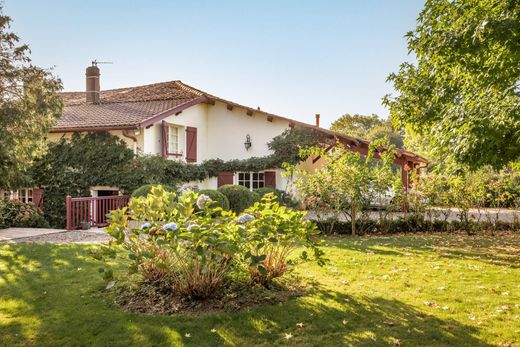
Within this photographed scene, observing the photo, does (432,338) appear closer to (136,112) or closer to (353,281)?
(353,281)

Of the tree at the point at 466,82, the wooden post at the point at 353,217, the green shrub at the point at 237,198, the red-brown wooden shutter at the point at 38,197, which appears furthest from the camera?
the red-brown wooden shutter at the point at 38,197

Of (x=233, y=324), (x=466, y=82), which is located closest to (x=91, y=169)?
(x=466, y=82)

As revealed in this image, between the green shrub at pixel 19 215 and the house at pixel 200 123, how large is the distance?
2.72 meters

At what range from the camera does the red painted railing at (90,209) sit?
12797 mm

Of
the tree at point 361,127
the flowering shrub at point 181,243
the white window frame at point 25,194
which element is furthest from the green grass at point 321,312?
the tree at point 361,127

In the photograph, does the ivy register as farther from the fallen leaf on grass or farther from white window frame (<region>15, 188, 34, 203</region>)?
the fallen leaf on grass

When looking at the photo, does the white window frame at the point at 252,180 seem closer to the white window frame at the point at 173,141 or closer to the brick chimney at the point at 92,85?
the white window frame at the point at 173,141

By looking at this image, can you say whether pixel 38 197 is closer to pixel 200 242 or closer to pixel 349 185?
pixel 349 185

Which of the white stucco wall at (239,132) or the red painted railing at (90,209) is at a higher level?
the white stucco wall at (239,132)

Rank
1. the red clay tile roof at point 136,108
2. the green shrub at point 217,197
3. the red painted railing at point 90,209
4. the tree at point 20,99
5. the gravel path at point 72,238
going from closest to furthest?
the tree at point 20,99 → the gravel path at point 72,238 → the red painted railing at point 90,209 → the green shrub at point 217,197 → the red clay tile roof at point 136,108

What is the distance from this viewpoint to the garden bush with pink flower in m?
4.49

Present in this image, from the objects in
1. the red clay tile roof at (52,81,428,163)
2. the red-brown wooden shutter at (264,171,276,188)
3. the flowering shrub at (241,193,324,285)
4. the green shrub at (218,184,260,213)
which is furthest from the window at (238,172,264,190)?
the flowering shrub at (241,193,324,285)

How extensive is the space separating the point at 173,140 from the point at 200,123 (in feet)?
7.25

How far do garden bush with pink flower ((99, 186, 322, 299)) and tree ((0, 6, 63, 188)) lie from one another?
5656 mm
